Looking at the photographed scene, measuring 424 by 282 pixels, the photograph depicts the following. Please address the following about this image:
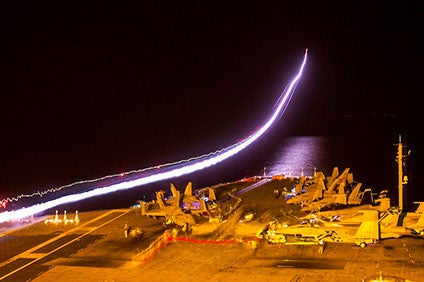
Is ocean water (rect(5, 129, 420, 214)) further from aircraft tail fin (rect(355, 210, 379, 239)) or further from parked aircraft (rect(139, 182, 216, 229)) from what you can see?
aircraft tail fin (rect(355, 210, 379, 239))

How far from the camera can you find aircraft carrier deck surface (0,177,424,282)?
1025 inches

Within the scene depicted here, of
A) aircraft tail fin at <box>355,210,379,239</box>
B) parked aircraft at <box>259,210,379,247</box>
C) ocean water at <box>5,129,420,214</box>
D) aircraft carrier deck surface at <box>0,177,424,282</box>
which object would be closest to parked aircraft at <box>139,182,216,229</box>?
aircraft carrier deck surface at <box>0,177,424,282</box>

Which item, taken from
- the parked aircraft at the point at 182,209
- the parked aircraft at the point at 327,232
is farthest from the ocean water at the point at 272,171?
the parked aircraft at the point at 327,232

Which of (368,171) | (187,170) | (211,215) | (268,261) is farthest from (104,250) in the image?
(187,170)

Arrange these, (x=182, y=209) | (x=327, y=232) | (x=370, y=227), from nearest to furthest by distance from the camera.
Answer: (x=370, y=227)
(x=327, y=232)
(x=182, y=209)

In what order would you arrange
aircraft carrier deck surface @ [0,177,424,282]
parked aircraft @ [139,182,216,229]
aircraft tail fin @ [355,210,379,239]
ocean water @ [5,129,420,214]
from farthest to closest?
1. ocean water @ [5,129,420,214]
2. parked aircraft @ [139,182,216,229]
3. aircraft tail fin @ [355,210,379,239]
4. aircraft carrier deck surface @ [0,177,424,282]

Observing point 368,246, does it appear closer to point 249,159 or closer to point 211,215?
point 211,215

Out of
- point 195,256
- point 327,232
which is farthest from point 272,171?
point 195,256

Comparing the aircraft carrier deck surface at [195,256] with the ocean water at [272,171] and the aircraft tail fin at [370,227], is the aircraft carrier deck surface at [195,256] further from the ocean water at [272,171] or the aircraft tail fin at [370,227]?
the ocean water at [272,171]

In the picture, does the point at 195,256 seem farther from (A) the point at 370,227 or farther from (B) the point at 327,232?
(A) the point at 370,227

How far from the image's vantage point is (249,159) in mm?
154375

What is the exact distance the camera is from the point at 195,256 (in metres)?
30.0

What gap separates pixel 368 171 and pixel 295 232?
7714 centimetres

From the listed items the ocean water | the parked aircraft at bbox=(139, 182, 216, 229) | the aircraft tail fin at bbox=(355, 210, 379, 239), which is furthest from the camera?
the ocean water
